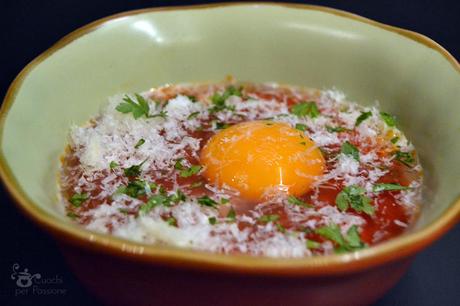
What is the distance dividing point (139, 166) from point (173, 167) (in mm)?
127

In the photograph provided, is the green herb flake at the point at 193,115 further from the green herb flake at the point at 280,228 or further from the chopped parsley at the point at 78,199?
the green herb flake at the point at 280,228

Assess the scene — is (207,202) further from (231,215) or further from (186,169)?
(186,169)

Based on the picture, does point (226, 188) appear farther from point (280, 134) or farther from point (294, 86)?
point (294, 86)

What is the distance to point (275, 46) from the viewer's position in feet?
9.55

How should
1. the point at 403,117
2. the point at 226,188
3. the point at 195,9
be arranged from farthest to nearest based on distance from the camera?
the point at 195,9 → the point at 403,117 → the point at 226,188

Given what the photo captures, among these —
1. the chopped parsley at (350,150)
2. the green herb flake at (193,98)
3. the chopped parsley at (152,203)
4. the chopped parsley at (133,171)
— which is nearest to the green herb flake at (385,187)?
the chopped parsley at (350,150)

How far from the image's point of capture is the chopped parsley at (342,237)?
1.77 meters

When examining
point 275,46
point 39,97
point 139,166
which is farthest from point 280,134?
point 39,97

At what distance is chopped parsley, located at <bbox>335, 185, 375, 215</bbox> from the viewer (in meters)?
2.01

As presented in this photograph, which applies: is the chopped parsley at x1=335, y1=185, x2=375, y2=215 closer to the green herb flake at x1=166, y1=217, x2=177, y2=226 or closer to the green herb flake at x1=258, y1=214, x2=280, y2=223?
the green herb flake at x1=258, y1=214, x2=280, y2=223

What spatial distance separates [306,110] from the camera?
2.64 metres

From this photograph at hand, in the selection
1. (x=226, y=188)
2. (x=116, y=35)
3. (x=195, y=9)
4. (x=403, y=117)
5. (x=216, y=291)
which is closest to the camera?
(x=216, y=291)

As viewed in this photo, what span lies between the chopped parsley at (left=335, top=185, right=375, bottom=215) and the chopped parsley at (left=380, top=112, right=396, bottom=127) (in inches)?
20.2

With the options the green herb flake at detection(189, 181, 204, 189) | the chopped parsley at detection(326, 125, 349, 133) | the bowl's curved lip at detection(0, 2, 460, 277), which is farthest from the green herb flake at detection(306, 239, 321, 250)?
the chopped parsley at detection(326, 125, 349, 133)
